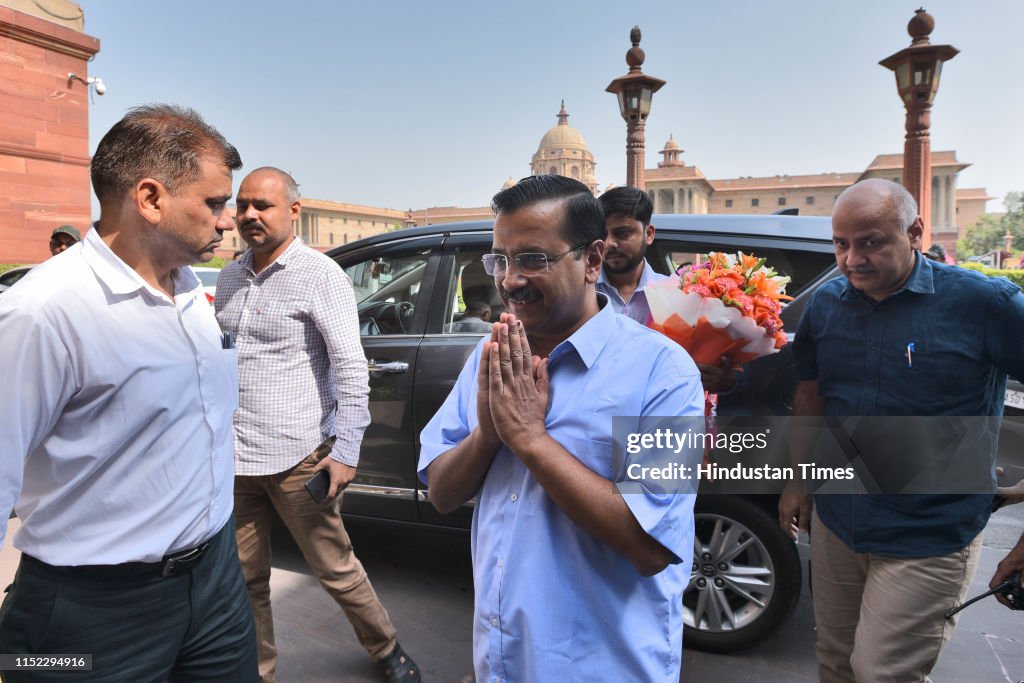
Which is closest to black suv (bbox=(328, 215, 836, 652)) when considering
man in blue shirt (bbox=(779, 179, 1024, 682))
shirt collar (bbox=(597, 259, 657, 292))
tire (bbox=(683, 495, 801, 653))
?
Result: tire (bbox=(683, 495, 801, 653))

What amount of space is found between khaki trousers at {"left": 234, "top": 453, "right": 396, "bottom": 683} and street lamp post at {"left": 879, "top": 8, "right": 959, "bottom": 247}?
1011cm

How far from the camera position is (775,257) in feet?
10.5

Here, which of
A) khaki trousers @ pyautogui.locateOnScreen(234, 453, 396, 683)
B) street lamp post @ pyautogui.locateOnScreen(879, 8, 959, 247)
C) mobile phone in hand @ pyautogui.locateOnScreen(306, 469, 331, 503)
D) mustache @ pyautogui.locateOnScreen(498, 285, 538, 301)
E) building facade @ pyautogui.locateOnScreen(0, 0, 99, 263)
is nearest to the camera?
mustache @ pyautogui.locateOnScreen(498, 285, 538, 301)

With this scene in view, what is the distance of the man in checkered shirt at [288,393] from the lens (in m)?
2.67

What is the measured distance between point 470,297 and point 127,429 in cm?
233

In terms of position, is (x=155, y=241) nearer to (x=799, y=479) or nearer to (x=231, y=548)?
(x=231, y=548)

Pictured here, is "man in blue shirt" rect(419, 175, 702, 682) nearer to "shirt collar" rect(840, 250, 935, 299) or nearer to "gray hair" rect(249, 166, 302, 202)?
"shirt collar" rect(840, 250, 935, 299)

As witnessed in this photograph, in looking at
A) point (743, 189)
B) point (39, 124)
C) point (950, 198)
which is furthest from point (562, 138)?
point (39, 124)

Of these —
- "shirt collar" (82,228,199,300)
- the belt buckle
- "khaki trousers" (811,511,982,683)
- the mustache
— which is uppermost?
"shirt collar" (82,228,199,300)

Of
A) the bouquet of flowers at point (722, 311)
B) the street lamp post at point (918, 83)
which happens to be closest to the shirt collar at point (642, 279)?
the bouquet of flowers at point (722, 311)

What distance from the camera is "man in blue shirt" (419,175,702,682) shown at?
1273 millimetres

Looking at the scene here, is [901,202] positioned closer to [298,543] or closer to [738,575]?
[738,575]

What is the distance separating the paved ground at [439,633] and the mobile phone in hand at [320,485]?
95cm

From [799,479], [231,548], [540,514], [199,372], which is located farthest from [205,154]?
[799,479]
